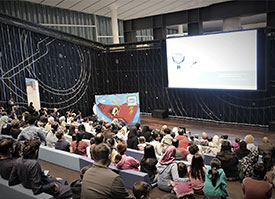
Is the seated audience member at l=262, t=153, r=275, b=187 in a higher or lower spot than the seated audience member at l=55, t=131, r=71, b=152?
lower

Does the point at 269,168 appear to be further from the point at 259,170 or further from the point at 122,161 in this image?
the point at 122,161

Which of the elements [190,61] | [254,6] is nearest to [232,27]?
[254,6]

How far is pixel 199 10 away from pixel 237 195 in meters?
10.5

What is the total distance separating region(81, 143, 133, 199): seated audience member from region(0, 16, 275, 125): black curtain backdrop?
766 cm

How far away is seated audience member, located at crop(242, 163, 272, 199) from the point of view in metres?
3.07

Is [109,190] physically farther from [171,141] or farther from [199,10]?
[199,10]

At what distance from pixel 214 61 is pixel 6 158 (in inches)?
309

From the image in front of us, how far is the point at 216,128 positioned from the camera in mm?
9391

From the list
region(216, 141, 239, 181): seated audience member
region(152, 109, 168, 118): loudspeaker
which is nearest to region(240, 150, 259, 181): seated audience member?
region(216, 141, 239, 181): seated audience member

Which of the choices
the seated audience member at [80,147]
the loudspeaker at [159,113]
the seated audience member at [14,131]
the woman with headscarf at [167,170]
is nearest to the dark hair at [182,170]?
the woman with headscarf at [167,170]

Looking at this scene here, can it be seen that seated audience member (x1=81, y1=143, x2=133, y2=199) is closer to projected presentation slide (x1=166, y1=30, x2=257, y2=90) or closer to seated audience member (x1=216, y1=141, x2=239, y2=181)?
seated audience member (x1=216, y1=141, x2=239, y2=181)

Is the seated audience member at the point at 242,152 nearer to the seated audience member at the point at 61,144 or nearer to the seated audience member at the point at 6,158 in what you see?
the seated audience member at the point at 61,144

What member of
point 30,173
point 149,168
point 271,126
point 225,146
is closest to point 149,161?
point 149,168

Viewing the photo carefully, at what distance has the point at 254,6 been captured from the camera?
35.3 ft
